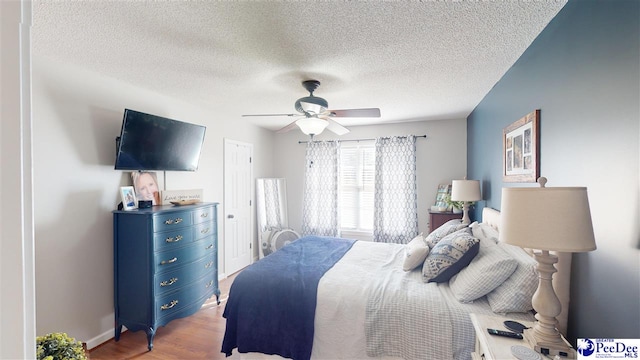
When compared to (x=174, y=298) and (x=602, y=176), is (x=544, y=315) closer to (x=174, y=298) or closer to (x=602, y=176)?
(x=602, y=176)

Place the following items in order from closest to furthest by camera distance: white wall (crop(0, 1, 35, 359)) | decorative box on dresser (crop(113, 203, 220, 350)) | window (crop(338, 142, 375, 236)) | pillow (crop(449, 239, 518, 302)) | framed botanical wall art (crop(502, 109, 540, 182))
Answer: white wall (crop(0, 1, 35, 359)) → pillow (crop(449, 239, 518, 302)) → framed botanical wall art (crop(502, 109, 540, 182)) → decorative box on dresser (crop(113, 203, 220, 350)) → window (crop(338, 142, 375, 236))

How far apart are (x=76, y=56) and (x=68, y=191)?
108 cm

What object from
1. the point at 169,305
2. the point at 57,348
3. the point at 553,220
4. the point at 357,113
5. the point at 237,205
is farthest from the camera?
the point at 237,205

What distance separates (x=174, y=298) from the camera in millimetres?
2578

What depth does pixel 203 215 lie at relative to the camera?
2934mm

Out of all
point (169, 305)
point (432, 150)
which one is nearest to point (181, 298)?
point (169, 305)

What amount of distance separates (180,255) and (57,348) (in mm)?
1918

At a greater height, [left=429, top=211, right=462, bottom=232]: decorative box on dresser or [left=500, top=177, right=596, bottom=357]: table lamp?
[left=500, top=177, right=596, bottom=357]: table lamp

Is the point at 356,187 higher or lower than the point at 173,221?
higher

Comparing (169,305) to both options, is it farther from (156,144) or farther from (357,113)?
(357,113)

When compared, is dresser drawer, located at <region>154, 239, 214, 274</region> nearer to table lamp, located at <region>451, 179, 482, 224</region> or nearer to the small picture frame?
the small picture frame

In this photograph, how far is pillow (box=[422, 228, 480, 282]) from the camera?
1.97 metres

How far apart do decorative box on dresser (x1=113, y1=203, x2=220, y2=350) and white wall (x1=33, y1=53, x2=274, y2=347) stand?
143mm

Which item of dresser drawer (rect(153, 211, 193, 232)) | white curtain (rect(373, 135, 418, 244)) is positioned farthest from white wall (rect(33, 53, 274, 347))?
white curtain (rect(373, 135, 418, 244))
